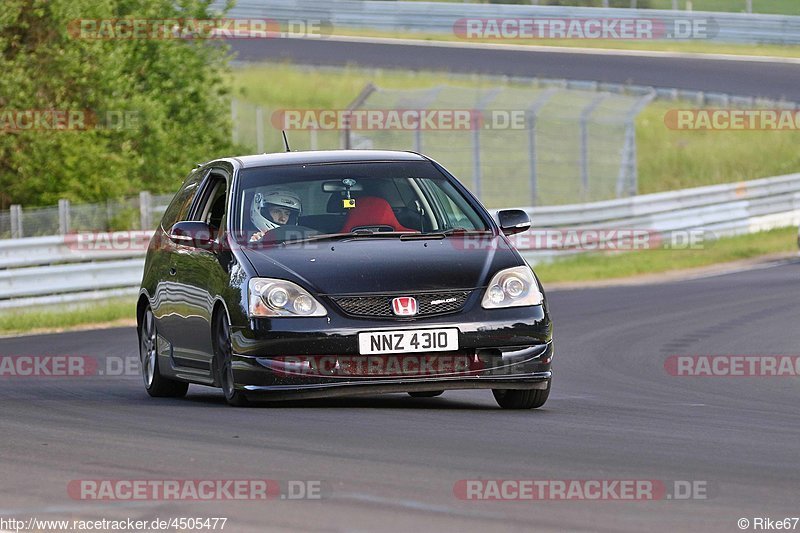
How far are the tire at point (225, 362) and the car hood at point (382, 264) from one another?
1.50 ft

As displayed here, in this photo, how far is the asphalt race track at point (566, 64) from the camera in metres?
40.8

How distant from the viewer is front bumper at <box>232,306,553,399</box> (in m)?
9.71

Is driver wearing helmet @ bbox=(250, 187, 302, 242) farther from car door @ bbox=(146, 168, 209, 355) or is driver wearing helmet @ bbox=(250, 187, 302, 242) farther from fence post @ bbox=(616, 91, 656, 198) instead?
fence post @ bbox=(616, 91, 656, 198)

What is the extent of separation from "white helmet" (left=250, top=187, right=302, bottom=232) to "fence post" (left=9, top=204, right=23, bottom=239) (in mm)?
12855

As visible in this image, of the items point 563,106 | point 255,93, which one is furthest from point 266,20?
point 563,106

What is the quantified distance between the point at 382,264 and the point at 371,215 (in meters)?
0.88

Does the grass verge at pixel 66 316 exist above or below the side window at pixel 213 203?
below

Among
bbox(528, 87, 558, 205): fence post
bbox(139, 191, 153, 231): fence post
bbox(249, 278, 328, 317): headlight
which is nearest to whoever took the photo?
bbox(249, 278, 328, 317): headlight

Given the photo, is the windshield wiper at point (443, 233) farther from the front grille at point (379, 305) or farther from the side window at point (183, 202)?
the side window at point (183, 202)

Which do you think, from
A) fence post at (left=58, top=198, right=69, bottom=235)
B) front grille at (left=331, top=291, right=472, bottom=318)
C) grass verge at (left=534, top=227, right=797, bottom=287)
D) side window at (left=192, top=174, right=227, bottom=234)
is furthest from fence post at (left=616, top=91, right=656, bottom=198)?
front grille at (left=331, top=291, right=472, bottom=318)

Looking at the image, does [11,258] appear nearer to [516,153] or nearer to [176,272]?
[176,272]

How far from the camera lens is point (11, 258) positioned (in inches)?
875

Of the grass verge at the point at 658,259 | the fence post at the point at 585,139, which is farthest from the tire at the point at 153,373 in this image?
the fence post at the point at 585,139

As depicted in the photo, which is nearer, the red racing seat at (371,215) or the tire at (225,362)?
the tire at (225,362)
